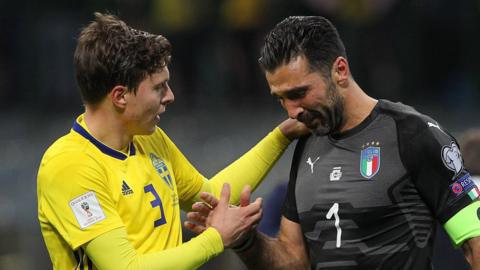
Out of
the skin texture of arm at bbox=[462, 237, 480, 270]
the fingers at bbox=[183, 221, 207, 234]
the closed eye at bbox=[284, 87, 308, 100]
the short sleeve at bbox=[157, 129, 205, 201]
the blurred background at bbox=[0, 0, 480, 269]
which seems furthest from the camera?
the blurred background at bbox=[0, 0, 480, 269]

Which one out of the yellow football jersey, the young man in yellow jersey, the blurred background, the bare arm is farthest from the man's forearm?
the blurred background

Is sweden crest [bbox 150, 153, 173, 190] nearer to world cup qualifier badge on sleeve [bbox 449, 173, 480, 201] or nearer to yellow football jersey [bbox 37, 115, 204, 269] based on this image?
yellow football jersey [bbox 37, 115, 204, 269]

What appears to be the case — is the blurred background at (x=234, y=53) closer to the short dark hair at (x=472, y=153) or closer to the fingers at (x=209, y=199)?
the short dark hair at (x=472, y=153)

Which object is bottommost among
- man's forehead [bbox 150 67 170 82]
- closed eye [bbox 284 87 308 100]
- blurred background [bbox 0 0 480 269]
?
blurred background [bbox 0 0 480 269]

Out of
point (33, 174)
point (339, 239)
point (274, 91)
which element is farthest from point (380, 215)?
point (33, 174)

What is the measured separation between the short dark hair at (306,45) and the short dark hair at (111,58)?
0.48 m

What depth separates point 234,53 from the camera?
12.9 meters

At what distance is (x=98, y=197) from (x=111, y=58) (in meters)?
0.58

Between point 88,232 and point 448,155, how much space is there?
1498 millimetres

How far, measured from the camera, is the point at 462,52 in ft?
41.8

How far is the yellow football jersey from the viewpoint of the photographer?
479 centimetres

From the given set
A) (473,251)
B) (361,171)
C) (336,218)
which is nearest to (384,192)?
(361,171)

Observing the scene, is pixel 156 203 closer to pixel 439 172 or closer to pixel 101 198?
pixel 101 198

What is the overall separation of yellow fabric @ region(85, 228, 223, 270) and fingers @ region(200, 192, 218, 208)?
0.17m
